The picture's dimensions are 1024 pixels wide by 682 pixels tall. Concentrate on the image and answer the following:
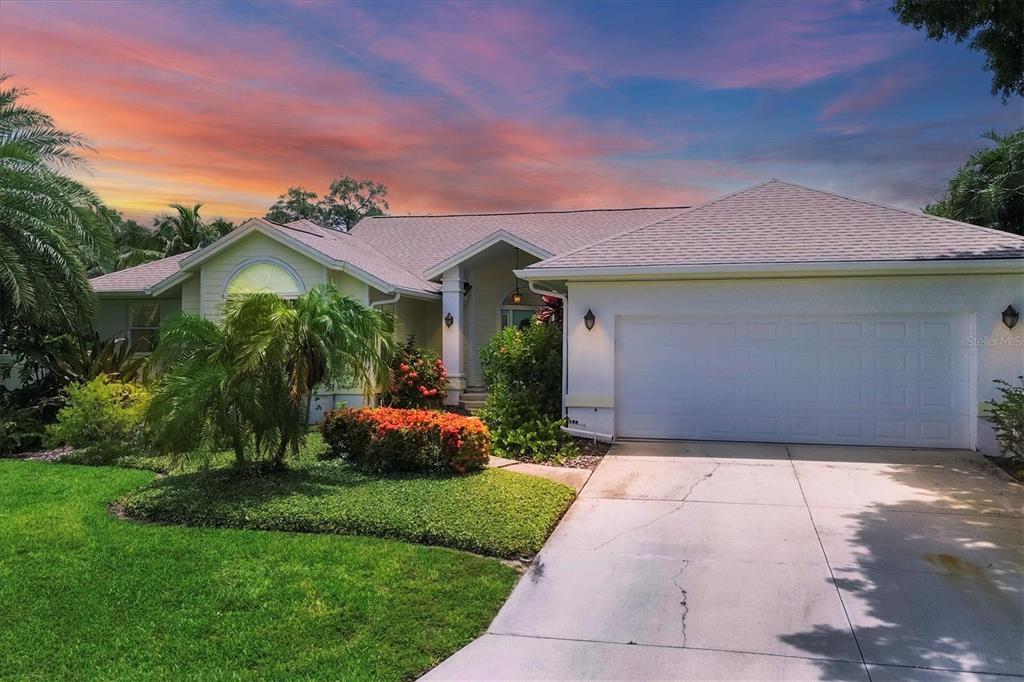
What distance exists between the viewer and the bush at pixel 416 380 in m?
14.3

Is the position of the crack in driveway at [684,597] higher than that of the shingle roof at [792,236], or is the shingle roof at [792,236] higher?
the shingle roof at [792,236]

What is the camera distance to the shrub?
8.98 metres

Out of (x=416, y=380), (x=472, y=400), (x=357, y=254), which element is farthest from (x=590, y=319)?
(x=357, y=254)

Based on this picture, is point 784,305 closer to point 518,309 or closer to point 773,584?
point 773,584

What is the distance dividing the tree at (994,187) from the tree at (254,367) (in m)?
17.7

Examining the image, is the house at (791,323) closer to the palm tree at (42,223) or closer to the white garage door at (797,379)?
the white garage door at (797,379)

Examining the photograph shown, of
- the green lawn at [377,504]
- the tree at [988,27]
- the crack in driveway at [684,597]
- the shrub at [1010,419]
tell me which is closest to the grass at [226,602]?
the green lawn at [377,504]

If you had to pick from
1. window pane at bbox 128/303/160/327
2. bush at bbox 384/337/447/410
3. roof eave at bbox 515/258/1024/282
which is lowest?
bush at bbox 384/337/447/410

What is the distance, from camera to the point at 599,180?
2166cm

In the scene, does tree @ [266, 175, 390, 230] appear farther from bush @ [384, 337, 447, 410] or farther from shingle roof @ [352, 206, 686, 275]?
bush @ [384, 337, 447, 410]

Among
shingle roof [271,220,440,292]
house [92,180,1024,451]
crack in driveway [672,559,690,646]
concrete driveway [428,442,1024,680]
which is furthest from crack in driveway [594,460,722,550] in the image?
shingle roof [271,220,440,292]

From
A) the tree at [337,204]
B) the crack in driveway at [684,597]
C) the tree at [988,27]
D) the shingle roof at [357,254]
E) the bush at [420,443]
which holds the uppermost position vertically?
the tree at [337,204]

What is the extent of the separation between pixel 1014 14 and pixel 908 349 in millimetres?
4873

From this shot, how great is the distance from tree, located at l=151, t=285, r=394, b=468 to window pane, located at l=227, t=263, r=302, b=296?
6.03 metres
